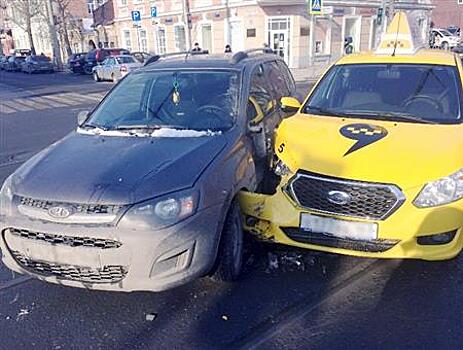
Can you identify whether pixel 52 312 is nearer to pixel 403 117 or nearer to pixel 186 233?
pixel 186 233

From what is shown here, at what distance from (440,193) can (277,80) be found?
259 centimetres

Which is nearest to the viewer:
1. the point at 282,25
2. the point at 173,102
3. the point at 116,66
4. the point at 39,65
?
the point at 173,102

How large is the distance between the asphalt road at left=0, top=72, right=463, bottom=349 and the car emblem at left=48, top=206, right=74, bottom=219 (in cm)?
79

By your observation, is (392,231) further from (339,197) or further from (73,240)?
(73,240)

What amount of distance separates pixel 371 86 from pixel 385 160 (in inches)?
56.5

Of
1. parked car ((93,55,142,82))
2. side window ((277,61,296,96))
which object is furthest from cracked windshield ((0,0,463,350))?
parked car ((93,55,142,82))

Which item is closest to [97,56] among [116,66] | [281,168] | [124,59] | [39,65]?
[124,59]

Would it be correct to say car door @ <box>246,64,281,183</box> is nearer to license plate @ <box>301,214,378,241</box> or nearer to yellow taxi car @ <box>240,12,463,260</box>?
yellow taxi car @ <box>240,12,463,260</box>

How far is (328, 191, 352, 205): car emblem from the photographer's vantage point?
3.06 metres

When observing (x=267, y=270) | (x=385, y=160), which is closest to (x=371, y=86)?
(x=385, y=160)

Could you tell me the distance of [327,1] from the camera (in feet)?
77.8

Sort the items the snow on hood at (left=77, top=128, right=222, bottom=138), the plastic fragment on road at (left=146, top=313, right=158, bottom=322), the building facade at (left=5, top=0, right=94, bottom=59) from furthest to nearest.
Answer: the building facade at (left=5, top=0, right=94, bottom=59), the snow on hood at (left=77, top=128, right=222, bottom=138), the plastic fragment on road at (left=146, top=313, right=158, bottom=322)

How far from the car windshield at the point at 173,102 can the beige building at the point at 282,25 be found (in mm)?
17116

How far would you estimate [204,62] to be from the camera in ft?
14.0
